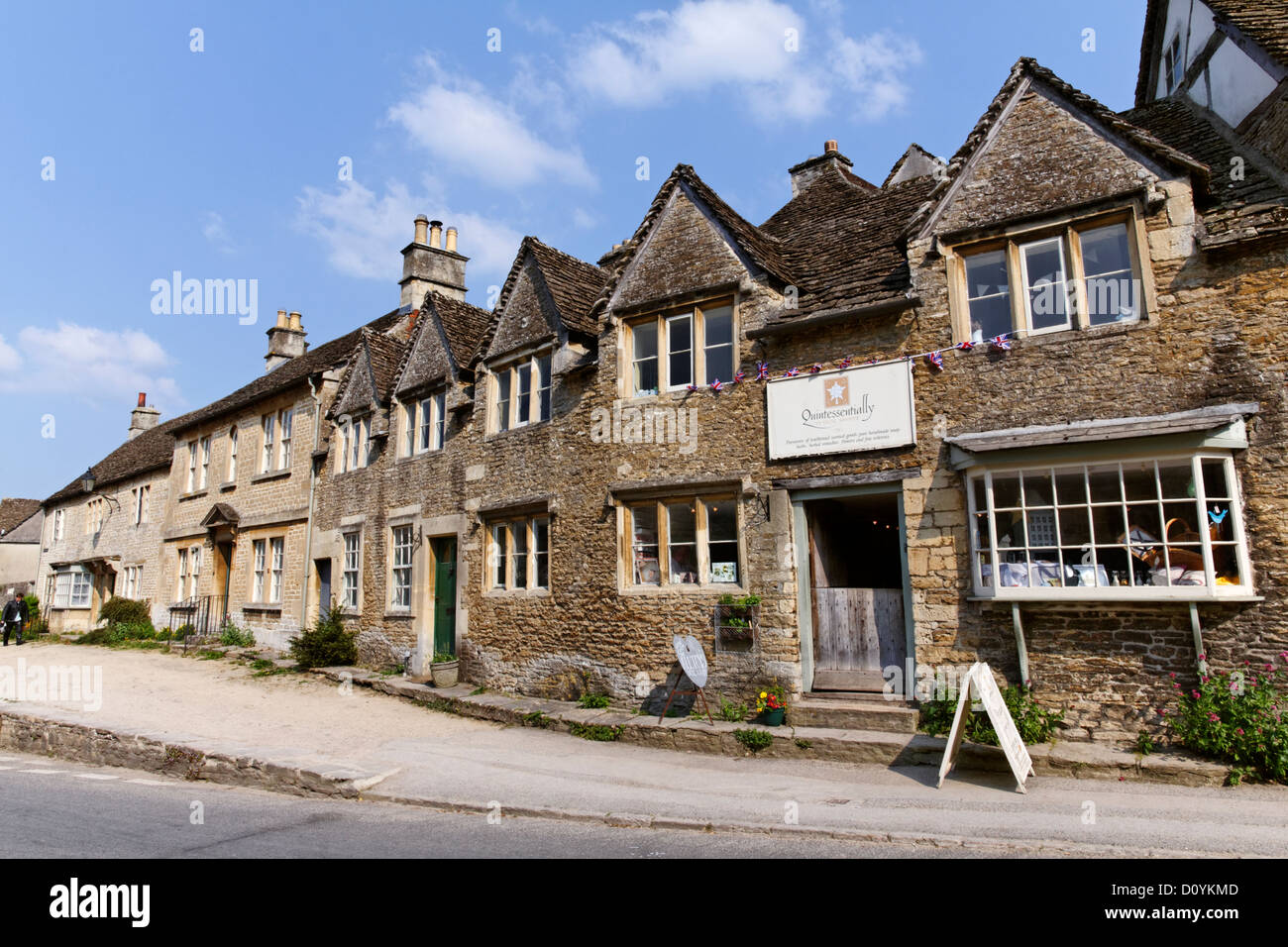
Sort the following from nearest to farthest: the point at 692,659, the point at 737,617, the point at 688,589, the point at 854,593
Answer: the point at 692,659 < the point at 854,593 < the point at 737,617 < the point at 688,589

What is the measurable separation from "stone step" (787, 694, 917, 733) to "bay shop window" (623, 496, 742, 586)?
1.97m

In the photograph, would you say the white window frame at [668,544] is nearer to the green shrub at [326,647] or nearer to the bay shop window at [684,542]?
the bay shop window at [684,542]

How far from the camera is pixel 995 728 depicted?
7.34m

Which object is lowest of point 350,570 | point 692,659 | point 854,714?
point 854,714

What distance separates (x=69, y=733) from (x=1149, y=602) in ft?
43.4

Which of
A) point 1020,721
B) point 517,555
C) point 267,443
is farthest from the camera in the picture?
point 267,443

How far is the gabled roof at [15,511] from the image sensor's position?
46.1m

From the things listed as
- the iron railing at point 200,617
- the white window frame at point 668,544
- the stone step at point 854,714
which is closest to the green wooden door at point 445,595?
the white window frame at point 668,544

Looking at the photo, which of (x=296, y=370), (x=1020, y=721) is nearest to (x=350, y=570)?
(x=296, y=370)

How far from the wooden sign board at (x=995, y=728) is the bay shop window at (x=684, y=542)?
3638mm

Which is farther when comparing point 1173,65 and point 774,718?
point 1173,65

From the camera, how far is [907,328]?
382 inches

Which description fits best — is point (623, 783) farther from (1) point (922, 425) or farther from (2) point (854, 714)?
(1) point (922, 425)

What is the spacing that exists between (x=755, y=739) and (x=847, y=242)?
24.2ft
